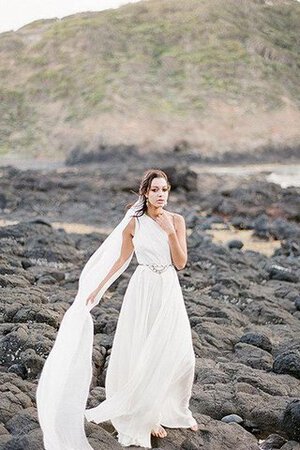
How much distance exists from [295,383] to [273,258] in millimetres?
11843

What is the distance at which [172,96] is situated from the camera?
91.8 metres

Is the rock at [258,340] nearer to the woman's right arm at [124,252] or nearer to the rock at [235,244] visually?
the woman's right arm at [124,252]

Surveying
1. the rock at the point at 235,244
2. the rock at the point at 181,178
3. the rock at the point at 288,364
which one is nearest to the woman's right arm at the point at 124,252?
the rock at the point at 288,364

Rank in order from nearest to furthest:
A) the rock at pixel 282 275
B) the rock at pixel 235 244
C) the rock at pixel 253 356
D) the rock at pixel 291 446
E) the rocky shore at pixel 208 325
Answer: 1. the rocky shore at pixel 208 325
2. the rock at pixel 291 446
3. the rock at pixel 253 356
4. the rock at pixel 282 275
5. the rock at pixel 235 244

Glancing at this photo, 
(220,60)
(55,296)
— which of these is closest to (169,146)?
(220,60)

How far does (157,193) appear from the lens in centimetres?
640

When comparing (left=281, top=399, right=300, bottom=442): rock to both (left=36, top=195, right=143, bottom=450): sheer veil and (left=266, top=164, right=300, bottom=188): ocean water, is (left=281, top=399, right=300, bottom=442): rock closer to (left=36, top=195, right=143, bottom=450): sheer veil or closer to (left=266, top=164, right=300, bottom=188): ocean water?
(left=36, top=195, right=143, bottom=450): sheer veil

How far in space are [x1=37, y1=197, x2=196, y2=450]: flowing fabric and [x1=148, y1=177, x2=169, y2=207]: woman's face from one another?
0.14 metres

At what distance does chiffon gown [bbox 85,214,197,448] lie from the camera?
633cm

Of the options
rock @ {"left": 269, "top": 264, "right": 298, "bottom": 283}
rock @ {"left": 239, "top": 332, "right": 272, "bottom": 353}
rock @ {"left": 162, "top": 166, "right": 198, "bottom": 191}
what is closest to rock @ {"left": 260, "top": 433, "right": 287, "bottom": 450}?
rock @ {"left": 239, "top": 332, "right": 272, "bottom": 353}

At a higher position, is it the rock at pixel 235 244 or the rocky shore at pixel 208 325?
the rocky shore at pixel 208 325

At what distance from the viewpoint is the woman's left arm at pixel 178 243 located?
20.7 ft

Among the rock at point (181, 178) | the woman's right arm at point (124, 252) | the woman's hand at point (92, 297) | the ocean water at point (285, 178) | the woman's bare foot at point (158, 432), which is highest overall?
the woman's right arm at point (124, 252)

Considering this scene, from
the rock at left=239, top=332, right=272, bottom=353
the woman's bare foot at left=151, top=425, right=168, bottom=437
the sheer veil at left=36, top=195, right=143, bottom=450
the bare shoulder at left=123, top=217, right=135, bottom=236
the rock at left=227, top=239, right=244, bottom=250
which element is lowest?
the rock at left=227, top=239, right=244, bottom=250
